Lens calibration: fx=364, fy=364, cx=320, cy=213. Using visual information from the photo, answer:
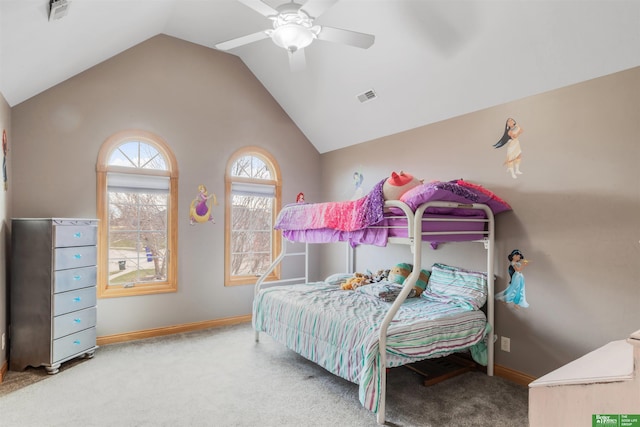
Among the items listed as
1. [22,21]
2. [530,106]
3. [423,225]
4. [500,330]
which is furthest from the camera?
[500,330]

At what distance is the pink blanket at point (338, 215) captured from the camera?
8.95 feet

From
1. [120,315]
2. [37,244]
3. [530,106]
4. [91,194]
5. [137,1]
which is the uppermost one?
[137,1]

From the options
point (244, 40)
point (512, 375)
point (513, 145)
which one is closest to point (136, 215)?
point (244, 40)

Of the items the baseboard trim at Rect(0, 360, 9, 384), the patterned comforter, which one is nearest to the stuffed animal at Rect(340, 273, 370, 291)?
the patterned comforter

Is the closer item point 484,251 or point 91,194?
point 484,251

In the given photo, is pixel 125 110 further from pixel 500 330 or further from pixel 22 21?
pixel 500 330

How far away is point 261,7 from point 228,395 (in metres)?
2.58

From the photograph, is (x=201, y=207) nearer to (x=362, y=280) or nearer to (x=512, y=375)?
(x=362, y=280)

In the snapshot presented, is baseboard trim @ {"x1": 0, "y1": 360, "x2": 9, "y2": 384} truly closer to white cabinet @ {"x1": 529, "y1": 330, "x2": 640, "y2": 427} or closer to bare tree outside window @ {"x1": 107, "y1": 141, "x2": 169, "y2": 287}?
bare tree outside window @ {"x1": 107, "y1": 141, "x2": 169, "y2": 287}

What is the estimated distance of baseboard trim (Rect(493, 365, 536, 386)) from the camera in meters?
2.80

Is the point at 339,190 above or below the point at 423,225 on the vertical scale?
above

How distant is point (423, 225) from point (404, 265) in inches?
47.8

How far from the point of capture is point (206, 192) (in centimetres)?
423

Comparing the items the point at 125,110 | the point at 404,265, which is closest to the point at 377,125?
the point at 404,265
